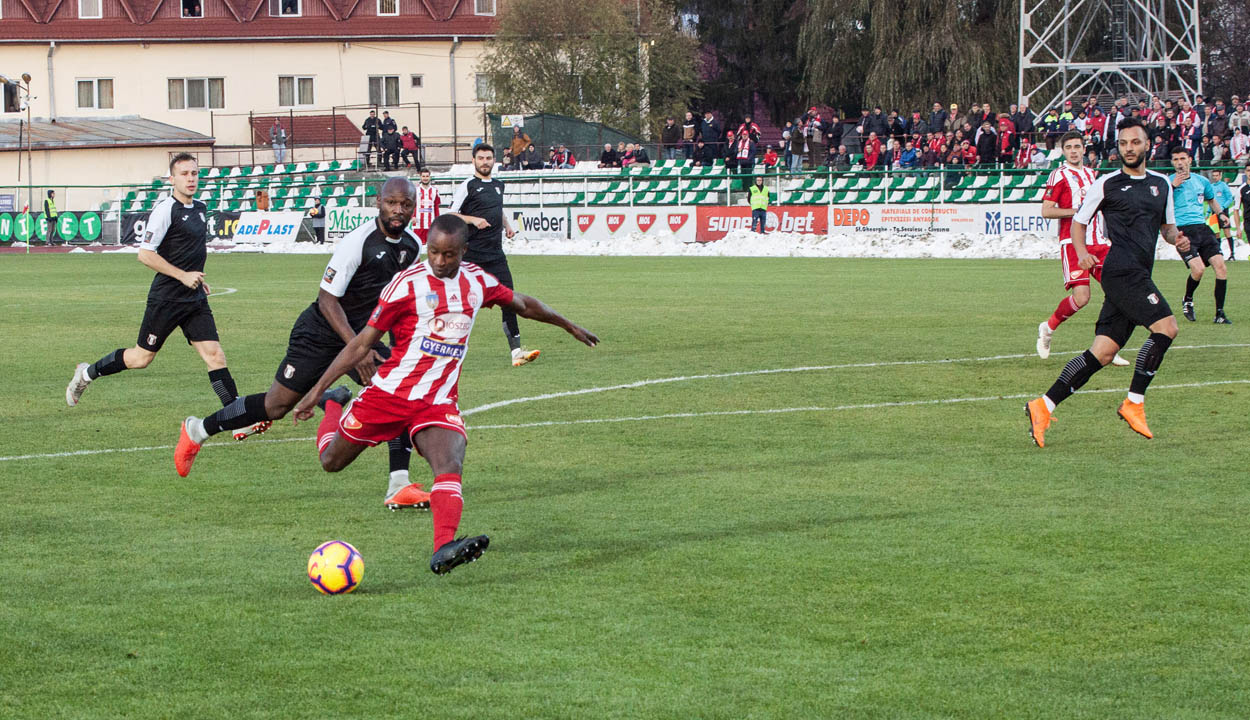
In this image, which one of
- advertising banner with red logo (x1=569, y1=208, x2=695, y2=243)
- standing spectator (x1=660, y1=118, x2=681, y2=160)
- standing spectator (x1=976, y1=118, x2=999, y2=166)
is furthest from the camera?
standing spectator (x1=660, y1=118, x2=681, y2=160)

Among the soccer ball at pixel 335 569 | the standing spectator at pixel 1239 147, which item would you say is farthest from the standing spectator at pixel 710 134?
the soccer ball at pixel 335 569

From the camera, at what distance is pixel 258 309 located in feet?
70.8

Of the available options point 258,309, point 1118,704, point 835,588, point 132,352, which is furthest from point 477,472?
point 258,309

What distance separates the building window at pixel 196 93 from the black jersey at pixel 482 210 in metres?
60.9

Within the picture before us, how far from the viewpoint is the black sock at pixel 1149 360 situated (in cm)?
1005

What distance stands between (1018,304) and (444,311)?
15299 mm

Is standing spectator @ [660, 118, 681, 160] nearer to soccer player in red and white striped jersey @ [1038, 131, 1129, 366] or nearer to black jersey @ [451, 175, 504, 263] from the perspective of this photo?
black jersey @ [451, 175, 504, 263]

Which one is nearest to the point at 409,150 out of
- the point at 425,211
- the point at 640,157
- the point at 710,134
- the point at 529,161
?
the point at 529,161

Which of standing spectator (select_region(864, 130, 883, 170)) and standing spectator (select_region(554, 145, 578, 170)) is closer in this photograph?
standing spectator (select_region(864, 130, 883, 170))

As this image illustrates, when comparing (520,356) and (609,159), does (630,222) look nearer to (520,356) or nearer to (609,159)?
(609,159)

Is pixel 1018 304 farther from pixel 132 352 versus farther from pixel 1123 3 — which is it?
pixel 1123 3

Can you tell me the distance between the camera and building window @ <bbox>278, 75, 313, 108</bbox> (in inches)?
2876

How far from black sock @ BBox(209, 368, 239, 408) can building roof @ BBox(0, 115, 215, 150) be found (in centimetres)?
5724

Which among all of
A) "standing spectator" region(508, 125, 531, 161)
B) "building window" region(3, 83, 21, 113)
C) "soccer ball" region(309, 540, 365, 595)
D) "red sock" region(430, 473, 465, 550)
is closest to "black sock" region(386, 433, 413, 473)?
"red sock" region(430, 473, 465, 550)
